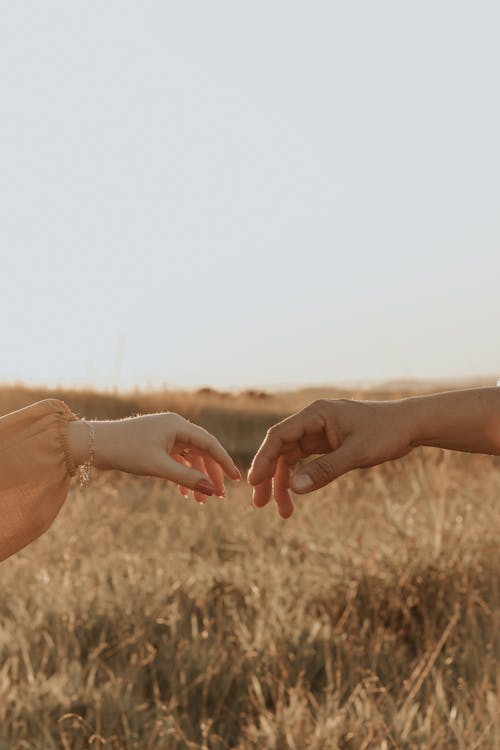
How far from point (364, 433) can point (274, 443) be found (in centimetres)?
17

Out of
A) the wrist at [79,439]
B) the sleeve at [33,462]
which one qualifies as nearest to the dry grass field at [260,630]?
the sleeve at [33,462]

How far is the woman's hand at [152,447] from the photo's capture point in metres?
1.60

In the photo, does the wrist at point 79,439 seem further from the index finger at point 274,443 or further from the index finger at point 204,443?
the index finger at point 274,443

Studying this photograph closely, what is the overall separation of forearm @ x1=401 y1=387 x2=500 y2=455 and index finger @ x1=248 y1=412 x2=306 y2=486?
0.72 feet

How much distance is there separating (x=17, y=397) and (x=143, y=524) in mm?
5230

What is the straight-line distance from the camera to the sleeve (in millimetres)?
1674

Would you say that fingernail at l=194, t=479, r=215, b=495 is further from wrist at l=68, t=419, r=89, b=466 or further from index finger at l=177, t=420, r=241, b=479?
wrist at l=68, t=419, r=89, b=466

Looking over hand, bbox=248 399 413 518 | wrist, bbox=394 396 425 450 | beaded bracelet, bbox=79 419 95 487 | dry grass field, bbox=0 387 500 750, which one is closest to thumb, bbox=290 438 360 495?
hand, bbox=248 399 413 518

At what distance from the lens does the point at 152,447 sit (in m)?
1.62

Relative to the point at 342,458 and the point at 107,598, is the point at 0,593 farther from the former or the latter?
the point at 342,458

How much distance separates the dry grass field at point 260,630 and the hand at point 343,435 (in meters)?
1.16

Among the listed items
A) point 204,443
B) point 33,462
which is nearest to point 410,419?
point 204,443

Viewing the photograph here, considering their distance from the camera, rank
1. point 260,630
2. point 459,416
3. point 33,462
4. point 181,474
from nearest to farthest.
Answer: point 181,474
point 33,462
point 459,416
point 260,630

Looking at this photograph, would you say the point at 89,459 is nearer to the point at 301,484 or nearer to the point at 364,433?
the point at 301,484
